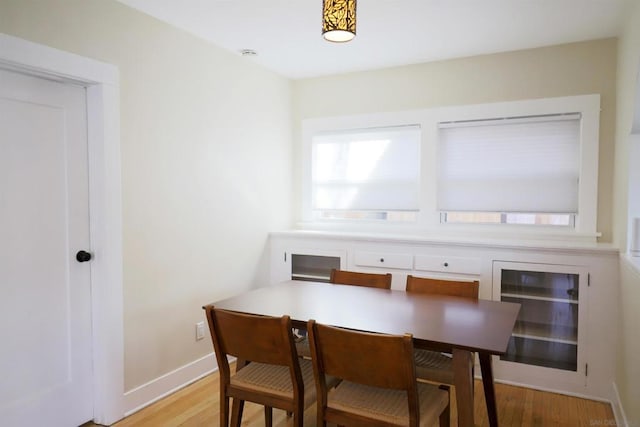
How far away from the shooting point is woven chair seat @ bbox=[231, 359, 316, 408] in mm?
1927

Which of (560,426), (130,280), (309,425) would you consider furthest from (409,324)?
(130,280)

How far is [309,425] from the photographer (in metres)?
2.53

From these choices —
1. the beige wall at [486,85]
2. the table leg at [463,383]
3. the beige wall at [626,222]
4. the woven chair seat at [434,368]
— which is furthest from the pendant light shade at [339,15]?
the beige wall at [486,85]

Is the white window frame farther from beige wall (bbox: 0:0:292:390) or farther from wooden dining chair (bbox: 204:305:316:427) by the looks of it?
wooden dining chair (bbox: 204:305:316:427)

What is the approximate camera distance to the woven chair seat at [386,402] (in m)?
1.71

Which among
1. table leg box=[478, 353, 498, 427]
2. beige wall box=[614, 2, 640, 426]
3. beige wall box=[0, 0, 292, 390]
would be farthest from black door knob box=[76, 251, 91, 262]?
beige wall box=[614, 2, 640, 426]

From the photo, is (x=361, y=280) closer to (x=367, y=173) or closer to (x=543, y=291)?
(x=543, y=291)

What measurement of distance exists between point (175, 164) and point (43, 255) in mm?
978

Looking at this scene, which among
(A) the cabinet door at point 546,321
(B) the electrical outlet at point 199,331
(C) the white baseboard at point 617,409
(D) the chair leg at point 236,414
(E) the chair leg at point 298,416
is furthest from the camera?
(B) the electrical outlet at point 199,331

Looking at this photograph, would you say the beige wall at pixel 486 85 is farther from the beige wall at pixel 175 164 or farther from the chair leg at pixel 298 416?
the chair leg at pixel 298 416

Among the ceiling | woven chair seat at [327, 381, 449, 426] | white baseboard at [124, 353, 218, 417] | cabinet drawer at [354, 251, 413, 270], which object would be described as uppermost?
the ceiling

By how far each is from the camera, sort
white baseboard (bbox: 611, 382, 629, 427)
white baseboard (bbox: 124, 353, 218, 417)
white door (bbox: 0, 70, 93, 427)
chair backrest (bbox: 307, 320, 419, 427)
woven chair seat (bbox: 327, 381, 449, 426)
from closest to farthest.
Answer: chair backrest (bbox: 307, 320, 419, 427)
woven chair seat (bbox: 327, 381, 449, 426)
white door (bbox: 0, 70, 93, 427)
white baseboard (bbox: 611, 382, 629, 427)
white baseboard (bbox: 124, 353, 218, 417)

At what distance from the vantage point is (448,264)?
10.6 ft

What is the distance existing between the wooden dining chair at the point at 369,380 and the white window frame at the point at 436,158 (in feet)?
6.24
